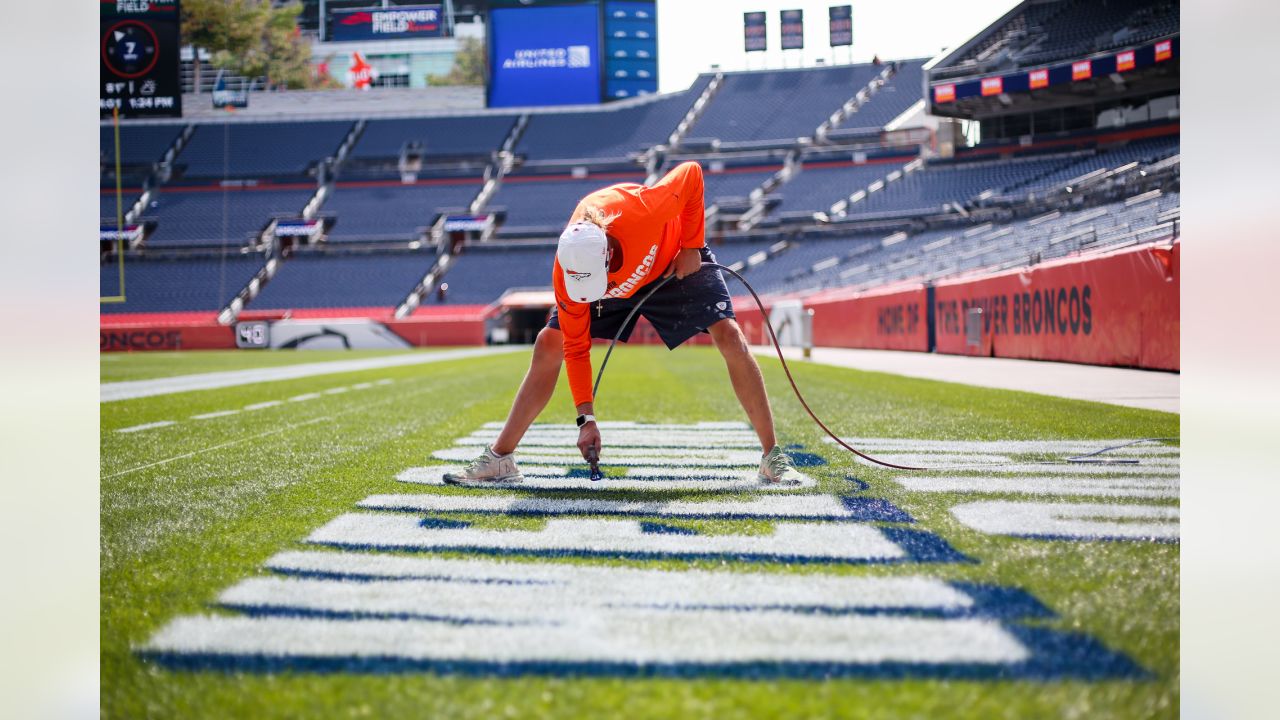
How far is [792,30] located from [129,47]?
41948 millimetres

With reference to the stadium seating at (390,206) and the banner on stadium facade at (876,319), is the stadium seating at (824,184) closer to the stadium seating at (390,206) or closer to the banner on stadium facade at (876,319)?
the banner on stadium facade at (876,319)

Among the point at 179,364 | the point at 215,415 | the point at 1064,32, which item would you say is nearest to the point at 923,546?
the point at 215,415

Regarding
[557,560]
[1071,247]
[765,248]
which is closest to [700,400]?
[557,560]

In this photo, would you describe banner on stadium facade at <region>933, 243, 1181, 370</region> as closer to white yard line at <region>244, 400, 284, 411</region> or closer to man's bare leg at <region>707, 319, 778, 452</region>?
man's bare leg at <region>707, 319, 778, 452</region>

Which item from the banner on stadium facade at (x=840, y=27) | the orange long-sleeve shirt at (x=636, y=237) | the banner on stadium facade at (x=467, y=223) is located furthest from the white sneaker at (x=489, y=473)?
→ the banner on stadium facade at (x=840, y=27)

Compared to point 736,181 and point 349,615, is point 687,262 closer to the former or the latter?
point 349,615

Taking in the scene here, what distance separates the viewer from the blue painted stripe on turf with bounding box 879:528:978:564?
2.40 m

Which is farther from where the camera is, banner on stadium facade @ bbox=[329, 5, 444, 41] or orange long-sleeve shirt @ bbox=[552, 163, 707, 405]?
banner on stadium facade @ bbox=[329, 5, 444, 41]

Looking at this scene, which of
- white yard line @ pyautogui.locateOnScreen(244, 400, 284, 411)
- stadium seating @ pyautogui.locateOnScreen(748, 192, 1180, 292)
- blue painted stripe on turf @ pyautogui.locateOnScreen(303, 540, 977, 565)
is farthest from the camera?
stadium seating @ pyautogui.locateOnScreen(748, 192, 1180, 292)

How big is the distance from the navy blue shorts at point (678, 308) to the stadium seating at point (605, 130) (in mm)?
44027

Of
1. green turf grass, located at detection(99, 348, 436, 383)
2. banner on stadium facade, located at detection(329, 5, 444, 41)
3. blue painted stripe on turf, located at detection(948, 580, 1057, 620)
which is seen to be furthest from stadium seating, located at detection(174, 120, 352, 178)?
blue painted stripe on turf, located at detection(948, 580, 1057, 620)

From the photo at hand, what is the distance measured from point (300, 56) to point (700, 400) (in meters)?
44.3

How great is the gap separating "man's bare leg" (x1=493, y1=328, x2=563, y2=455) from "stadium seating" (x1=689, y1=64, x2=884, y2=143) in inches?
1768
